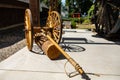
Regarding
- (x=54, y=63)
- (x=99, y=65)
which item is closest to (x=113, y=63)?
(x=99, y=65)

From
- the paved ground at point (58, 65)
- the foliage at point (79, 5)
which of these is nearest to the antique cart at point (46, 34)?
the paved ground at point (58, 65)

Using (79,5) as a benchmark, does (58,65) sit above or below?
below

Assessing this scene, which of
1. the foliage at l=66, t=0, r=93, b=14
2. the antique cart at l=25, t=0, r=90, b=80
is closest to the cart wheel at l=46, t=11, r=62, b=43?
the antique cart at l=25, t=0, r=90, b=80

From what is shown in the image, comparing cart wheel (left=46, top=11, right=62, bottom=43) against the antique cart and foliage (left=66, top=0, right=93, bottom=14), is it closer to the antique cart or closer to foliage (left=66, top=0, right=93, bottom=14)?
the antique cart

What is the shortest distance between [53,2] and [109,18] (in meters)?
2.87

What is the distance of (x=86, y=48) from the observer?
909 centimetres

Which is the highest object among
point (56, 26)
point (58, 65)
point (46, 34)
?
point (56, 26)

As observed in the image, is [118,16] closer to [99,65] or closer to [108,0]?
[108,0]

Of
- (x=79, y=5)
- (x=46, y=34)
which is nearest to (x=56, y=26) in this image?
(x=46, y=34)

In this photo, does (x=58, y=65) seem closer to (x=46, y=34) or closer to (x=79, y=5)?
(x=46, y=34)

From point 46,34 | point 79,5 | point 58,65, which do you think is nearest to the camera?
point 58,65

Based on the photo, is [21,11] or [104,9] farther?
[21,11]

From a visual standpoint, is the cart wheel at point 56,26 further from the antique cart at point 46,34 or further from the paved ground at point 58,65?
the paved ground at point 58,65

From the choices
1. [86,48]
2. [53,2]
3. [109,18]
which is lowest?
[86,48]
